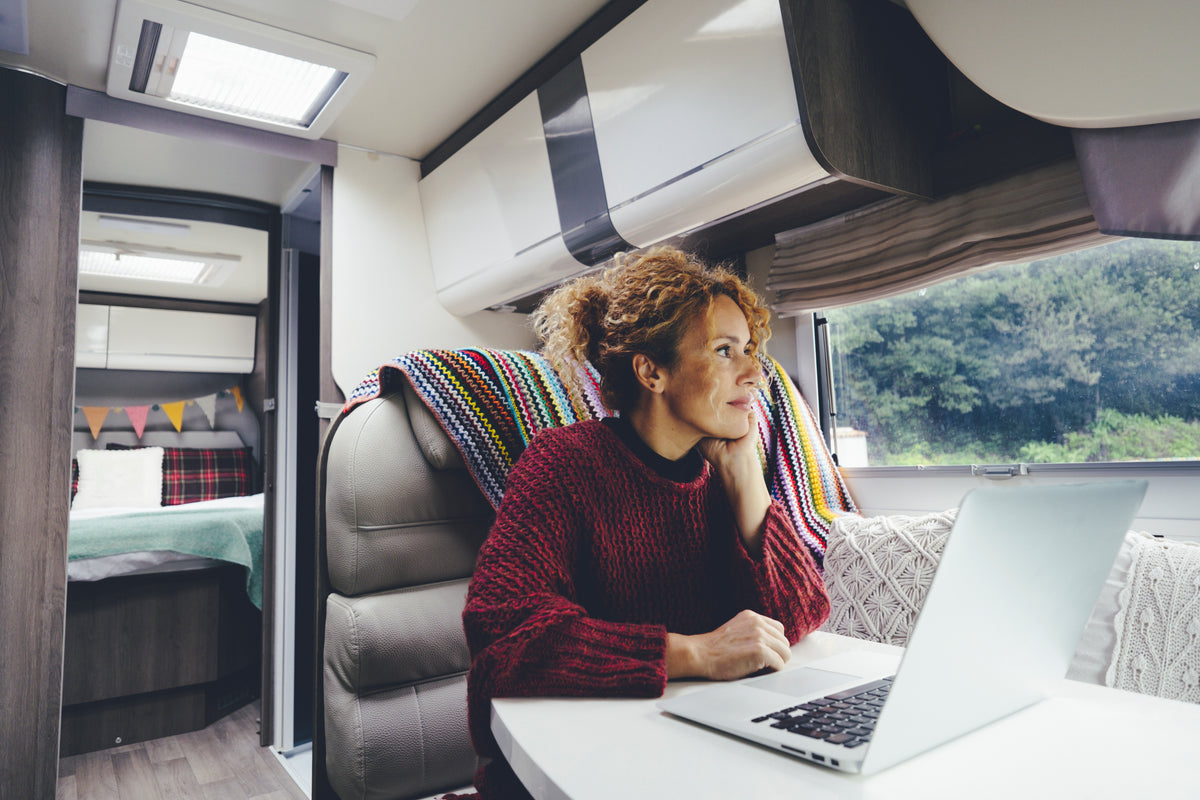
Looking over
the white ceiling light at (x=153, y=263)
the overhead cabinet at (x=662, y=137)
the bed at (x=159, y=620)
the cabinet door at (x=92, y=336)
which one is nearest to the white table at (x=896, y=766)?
the overhead cabinet at (x=662, y=137)

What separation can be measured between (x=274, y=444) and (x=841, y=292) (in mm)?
2179

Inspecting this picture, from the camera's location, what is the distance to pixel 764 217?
1909 millimetres

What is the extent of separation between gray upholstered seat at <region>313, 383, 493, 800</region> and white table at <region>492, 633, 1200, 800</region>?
2.69ft

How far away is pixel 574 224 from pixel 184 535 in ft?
7.58

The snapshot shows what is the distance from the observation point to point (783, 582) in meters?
1.11

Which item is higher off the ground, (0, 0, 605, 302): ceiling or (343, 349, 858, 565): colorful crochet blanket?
(0, 0, 605, 302): ceiling

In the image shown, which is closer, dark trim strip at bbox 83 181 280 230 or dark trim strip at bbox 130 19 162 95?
dark trim strip at bbox 130 19 162 95

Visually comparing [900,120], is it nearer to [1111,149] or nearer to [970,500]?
[1111,149]

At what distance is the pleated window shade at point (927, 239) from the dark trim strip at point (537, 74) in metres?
0.76

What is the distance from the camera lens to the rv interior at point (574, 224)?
1.39m

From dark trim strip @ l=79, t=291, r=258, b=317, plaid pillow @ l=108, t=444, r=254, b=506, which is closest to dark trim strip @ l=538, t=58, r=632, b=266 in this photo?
dark trim strip @ l=79, t=291, r=258, b=317

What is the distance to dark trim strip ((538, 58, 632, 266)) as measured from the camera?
1883 mm

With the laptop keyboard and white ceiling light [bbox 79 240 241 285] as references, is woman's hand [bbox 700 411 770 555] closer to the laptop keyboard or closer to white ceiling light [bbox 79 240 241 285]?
the laptop keyboard

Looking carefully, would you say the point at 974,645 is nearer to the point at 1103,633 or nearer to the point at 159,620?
the point at 1103,633
